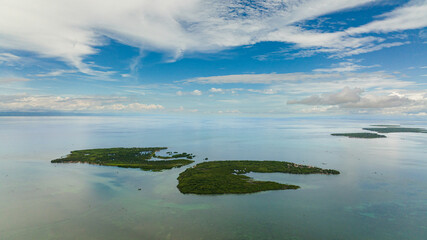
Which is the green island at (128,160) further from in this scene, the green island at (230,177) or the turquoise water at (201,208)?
the green island at (230,177)

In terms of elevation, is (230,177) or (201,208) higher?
(230,177)

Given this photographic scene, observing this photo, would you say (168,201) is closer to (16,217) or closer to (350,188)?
(16,217)

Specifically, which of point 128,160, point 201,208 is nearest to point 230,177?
point 201,208

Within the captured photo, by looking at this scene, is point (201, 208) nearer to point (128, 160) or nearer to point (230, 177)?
point (230, 177)

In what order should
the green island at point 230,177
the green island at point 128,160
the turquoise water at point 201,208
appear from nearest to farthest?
the turquoise water at point 201,208 → the green island at point 230,177 → the green island at point 128,160

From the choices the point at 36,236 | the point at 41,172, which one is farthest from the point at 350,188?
the point at 41,172

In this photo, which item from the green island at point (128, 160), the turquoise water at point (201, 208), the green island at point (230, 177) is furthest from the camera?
the green island at point (128, 160)

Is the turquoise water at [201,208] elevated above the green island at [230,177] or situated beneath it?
situated beneath

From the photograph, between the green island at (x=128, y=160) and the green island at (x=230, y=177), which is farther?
the green island at (x=128, y=160)

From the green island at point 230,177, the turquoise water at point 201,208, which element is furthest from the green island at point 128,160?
the green island at point 230,177
